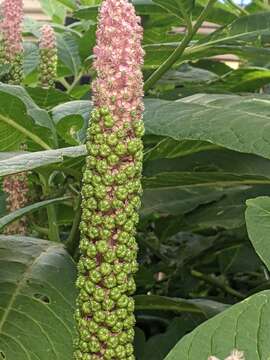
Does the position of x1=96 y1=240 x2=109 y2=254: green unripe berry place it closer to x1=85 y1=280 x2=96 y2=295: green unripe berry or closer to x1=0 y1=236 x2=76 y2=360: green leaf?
x1=85 y1=280 x2=96 y2=295: green unripe berry

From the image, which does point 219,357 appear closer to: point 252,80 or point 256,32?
point 256,32

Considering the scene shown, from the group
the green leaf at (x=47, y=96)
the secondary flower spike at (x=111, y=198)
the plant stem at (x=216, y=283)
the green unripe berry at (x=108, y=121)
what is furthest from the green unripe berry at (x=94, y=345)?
the plant stem at (x=216, y=283)

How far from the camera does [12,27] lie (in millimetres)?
1559

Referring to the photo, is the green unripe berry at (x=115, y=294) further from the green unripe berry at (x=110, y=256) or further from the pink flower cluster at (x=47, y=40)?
the pink flower cluster at (x=47, y=40)

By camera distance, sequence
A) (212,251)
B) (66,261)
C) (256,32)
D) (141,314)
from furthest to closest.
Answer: (212,251), (141,314), (256,32), (66,261)

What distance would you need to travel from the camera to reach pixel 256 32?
1.54m

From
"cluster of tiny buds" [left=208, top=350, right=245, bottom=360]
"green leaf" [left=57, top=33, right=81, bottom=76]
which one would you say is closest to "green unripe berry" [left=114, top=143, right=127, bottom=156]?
"cluster of tiny buds" [left=208, top=350, right=245, bottom=360]

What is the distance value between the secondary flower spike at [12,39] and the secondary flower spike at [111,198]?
0.66 m

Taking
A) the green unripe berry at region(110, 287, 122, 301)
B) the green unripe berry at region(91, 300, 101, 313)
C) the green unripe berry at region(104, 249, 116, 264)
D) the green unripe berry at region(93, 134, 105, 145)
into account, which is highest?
the green unripe berry at region(93, 134, 105, 145)

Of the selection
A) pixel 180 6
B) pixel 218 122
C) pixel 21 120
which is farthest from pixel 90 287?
pixel 180 6

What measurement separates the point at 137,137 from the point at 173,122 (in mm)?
279

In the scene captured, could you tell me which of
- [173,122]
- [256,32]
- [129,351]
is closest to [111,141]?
[129,351]

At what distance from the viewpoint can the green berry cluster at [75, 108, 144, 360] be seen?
0.87m

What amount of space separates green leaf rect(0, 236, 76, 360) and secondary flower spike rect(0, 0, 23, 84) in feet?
1.19
